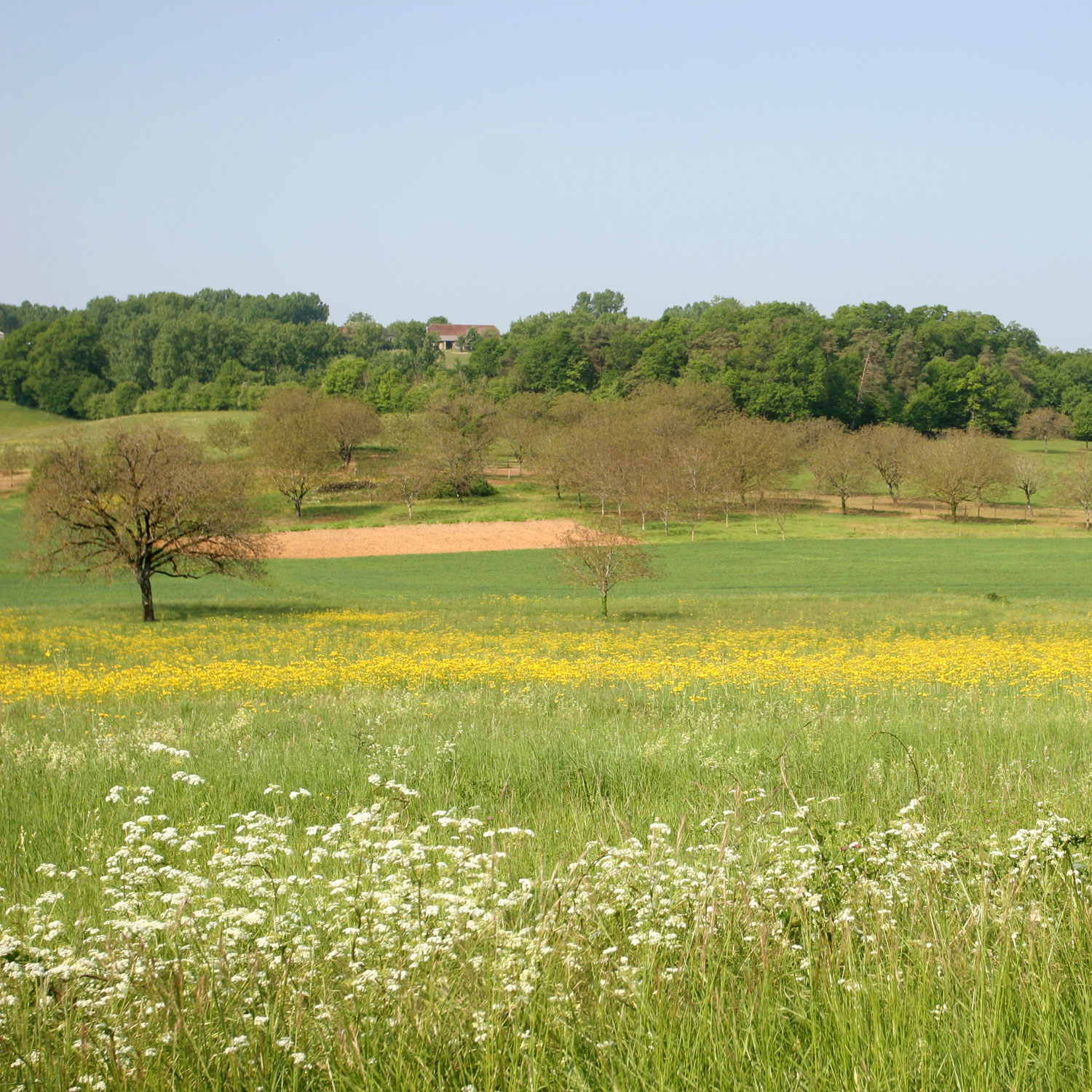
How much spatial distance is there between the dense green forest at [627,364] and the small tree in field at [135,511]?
8288cm

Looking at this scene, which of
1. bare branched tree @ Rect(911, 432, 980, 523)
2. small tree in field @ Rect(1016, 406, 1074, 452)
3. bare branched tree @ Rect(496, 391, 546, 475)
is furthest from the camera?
small tree in field @ Rect(1016, 406, 1074, 452)

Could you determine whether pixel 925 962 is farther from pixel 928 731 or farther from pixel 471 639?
pixel 471 639

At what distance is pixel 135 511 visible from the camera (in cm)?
3266

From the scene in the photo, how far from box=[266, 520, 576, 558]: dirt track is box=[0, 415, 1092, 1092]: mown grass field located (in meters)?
53.2

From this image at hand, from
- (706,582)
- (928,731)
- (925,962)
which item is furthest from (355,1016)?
(706,582)

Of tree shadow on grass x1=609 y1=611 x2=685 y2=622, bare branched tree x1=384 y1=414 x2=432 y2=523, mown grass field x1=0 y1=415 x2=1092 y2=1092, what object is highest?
bare branched tree x1=384 y1=414 x2=432 y2=523

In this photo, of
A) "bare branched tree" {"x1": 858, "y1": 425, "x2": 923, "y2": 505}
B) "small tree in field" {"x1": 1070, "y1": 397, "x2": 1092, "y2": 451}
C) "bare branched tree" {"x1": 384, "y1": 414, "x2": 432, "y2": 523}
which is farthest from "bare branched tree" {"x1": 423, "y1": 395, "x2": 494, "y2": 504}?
"small tree in field" {"x1": 1070, "y1": 397, "x2": 1092, "y2": 451}

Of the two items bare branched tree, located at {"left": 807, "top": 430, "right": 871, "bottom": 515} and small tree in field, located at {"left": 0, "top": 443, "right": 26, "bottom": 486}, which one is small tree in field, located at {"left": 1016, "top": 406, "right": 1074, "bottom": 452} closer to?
bare branched tree, located at {"left": 807, "top": 430, "right": 871, "bottom": 515}

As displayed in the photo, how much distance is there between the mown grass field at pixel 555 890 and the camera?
265cm

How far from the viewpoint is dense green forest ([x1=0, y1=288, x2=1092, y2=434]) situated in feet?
425

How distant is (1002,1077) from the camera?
2.54 metres

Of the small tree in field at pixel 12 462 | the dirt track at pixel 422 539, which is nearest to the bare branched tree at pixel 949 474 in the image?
the dirt track at pixel 422 539

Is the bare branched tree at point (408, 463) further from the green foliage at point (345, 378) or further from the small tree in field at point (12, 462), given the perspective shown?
the green foliage at point (345, 378)

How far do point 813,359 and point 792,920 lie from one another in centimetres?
13230
